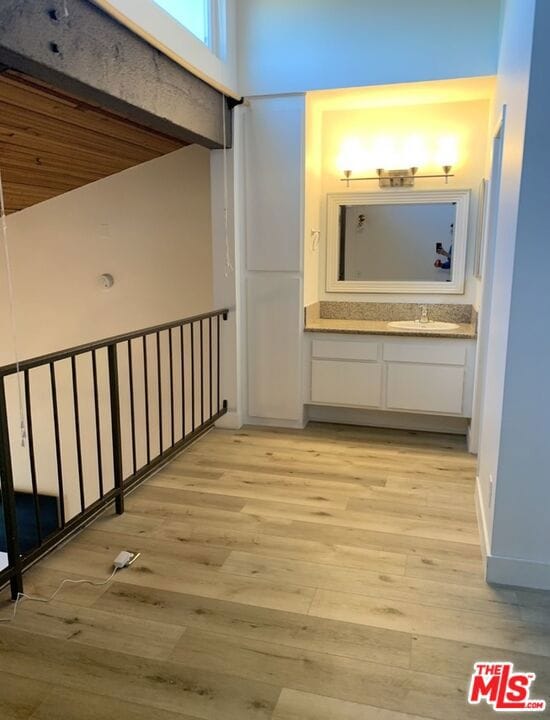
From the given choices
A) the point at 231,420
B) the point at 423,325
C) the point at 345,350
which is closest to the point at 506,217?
the point at 423,325

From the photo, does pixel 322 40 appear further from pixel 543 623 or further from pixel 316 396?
pixel 543 623

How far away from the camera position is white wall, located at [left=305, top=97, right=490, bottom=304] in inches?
150

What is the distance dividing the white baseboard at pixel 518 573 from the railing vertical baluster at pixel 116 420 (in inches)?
70.7

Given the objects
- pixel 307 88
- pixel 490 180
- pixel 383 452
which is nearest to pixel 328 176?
pixel 307 88

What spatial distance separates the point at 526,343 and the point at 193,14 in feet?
8.63

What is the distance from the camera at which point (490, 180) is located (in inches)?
124

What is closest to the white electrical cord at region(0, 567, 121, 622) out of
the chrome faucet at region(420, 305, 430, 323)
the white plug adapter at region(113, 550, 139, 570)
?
the white plug adapter at region(113, 550, 139, 570)

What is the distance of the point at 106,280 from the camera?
4.52 m

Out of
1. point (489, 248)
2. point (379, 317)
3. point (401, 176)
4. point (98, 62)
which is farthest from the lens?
point (379, 317)

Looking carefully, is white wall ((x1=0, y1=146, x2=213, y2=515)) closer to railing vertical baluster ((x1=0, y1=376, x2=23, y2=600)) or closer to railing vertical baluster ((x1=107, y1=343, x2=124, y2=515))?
railing vertical baluster ((x1=107, y1=343, x2=124, y2=515))

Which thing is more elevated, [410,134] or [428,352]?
[410,134]

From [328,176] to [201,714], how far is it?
3682mm

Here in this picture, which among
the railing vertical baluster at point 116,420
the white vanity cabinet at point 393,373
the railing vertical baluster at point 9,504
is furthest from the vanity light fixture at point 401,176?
the railing vertical baluster at point 9,504

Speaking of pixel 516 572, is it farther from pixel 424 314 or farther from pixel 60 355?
pixel 424 314
